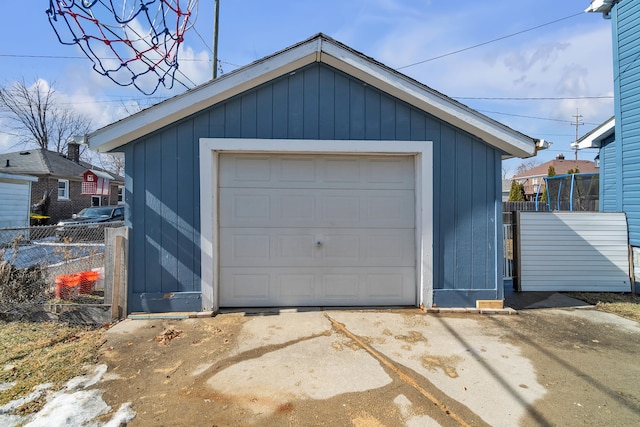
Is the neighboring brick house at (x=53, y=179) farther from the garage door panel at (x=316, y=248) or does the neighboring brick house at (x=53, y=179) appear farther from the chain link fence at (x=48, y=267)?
the garage door panel at (x=316, y=248)

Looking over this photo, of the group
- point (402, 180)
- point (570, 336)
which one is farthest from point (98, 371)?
point (570, 336)

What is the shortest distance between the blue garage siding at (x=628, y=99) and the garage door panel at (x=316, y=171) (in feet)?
17.3

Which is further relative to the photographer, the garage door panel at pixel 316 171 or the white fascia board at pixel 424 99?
the garage door panel at pixel 316 171

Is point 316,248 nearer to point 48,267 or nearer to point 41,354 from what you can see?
point 41,354

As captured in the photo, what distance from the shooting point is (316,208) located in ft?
15.5

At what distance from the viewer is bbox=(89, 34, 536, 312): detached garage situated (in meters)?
4.36

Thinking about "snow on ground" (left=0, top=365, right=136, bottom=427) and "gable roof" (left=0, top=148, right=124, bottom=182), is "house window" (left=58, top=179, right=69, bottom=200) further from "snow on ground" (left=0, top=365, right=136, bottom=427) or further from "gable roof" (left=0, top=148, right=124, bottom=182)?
"snow on ground" (left=0, top=365, right=136, bottom=427)

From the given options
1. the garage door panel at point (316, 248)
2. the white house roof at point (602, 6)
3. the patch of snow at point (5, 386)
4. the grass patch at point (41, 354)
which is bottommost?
the patch of snow at point (5, 386)

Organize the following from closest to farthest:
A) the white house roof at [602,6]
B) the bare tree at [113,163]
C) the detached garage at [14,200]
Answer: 1. the white house roof at [602,6]
2. the detached garage at [14,200]
3. the bare tree at [113,163]

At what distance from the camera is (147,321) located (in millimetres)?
4176

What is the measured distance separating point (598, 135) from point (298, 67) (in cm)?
790

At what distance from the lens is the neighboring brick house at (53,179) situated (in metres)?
17.5

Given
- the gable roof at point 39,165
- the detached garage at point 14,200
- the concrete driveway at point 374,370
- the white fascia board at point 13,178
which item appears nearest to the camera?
the concrete driveway at point 374,370

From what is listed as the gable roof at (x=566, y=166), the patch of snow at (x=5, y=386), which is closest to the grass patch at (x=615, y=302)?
the patch of snow at (x=5, y=386)
